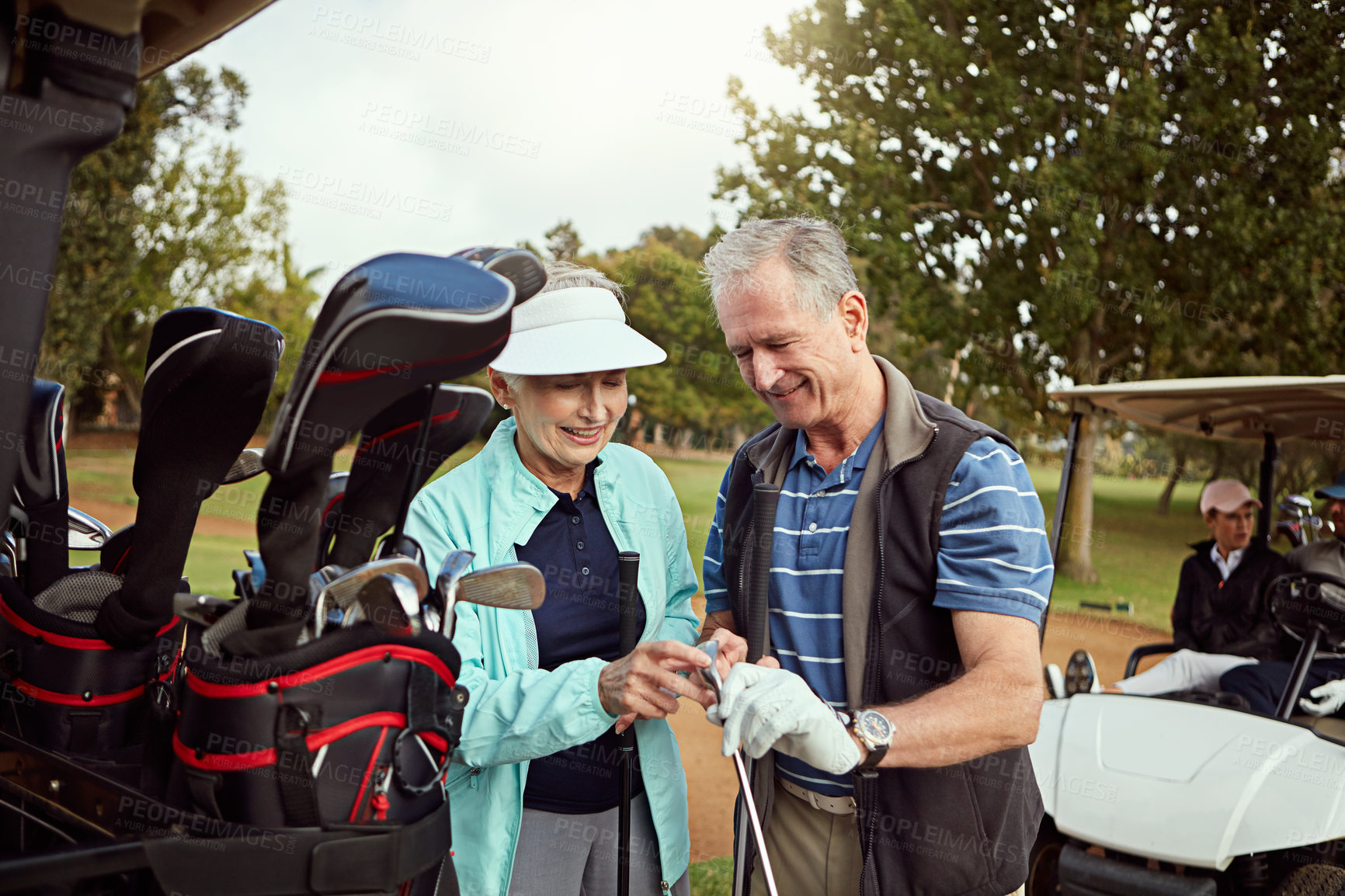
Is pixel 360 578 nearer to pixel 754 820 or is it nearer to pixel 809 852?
pixel 754 820

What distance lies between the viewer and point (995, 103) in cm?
1489

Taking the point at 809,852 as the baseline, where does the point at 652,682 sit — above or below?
above

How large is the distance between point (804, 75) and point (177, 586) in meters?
17.1

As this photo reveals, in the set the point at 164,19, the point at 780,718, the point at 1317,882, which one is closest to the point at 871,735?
the point at 780,718

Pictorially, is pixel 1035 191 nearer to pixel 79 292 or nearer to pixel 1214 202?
pixel 1214 202

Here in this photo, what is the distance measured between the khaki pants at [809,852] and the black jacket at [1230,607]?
4.55 m

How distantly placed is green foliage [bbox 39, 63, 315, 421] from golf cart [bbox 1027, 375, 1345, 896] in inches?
807

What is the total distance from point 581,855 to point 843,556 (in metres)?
0.90

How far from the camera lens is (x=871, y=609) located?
6.40ft

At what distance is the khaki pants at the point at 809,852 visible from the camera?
82.0 inches

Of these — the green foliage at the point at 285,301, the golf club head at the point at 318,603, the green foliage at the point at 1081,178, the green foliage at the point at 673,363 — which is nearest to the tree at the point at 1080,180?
the green foliage at the point at 1081,178

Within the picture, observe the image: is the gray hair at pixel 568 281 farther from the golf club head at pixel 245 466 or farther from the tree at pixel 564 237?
the tree at pixel 564 237

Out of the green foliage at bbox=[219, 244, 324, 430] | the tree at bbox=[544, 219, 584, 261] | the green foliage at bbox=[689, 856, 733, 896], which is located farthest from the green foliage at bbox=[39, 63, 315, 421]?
the green foliage at bbox=[689, 856, 733, 896]

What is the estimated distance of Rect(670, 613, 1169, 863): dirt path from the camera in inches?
263
